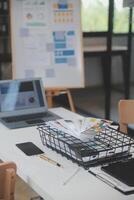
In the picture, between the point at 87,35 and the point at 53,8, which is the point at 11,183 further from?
the point at 87,35

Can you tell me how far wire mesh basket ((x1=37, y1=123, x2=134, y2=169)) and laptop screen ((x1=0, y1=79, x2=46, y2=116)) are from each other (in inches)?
22.2

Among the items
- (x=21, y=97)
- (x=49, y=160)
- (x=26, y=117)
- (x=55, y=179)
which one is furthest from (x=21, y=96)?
(x=55, y=179)

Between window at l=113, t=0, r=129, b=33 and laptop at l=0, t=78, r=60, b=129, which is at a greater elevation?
window at l=113, t=0, r=129, b=33

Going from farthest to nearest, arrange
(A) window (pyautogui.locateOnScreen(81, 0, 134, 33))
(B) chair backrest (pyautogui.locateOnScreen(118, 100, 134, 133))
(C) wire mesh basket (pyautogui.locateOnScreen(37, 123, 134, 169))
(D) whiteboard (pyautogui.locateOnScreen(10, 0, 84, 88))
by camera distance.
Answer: (A) window (pyautogui.locateOnScreen(81, 0, 134, 33))
(D) whiteboard (pyautogui.locateOnScreen(10, 0, 84, 88))
(B) chair backrest (pyautogui.locateOnScreen(118, 100, 134, 133))
(C) wire mesh basket (pyautogui.locateOnScreen(37, 123, 134, 169))

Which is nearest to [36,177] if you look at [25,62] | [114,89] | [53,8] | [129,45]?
[25,62]

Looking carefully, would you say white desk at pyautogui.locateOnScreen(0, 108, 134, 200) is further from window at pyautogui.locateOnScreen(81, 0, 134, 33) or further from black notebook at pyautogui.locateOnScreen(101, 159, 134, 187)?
window at pyautogui.locateOnScreen(81, 0, 134, 33)

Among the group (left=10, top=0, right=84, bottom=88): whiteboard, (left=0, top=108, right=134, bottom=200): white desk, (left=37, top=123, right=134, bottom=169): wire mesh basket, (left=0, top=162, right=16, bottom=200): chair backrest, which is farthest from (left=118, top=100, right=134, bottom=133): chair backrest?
(left=0, top=162, right=16, bottom=200): chair backrest

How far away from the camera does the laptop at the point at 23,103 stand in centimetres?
240

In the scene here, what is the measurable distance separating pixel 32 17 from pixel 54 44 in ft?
1.10

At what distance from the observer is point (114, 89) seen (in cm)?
511

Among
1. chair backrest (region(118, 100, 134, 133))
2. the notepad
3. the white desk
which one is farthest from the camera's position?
chair backrest (region(118, 100, 134, 133))

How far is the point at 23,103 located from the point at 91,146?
0.89m

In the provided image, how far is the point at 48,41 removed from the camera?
Result: 361 cm

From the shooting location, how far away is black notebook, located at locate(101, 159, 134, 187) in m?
1.44
